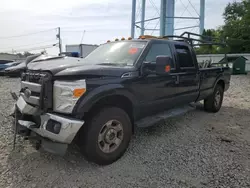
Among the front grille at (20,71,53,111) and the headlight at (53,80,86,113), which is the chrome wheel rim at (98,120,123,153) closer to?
the headlight at (53,80,86,113)

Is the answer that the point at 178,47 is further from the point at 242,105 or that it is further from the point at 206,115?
the point at 242,105

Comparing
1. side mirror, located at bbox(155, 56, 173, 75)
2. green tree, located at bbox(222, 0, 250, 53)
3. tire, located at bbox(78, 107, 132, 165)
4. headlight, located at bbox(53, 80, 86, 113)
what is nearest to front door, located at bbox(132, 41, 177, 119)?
side mirror, located at bbox(155, 56, 173, 75)

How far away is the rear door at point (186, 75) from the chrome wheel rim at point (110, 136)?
1718 mm

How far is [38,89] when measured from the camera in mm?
2789

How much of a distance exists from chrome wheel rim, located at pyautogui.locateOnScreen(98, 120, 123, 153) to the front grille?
0.80 metres

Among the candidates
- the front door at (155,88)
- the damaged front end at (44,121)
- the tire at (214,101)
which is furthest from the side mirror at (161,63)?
the tire at (214,101)

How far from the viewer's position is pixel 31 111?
2.88 m

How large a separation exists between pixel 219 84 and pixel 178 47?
2.41 m

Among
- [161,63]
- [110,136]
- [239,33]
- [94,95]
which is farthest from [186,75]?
[239,33]

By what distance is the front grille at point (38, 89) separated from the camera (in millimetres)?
2664

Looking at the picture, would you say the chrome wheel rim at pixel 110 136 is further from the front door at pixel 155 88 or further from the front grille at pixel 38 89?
the front grille at pixel 38 89

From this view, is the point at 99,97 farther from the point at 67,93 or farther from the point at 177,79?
the point at 177,79

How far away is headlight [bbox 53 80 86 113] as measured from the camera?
2.61m

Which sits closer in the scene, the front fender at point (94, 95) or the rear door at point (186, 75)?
the front fender at point (94, 95)
